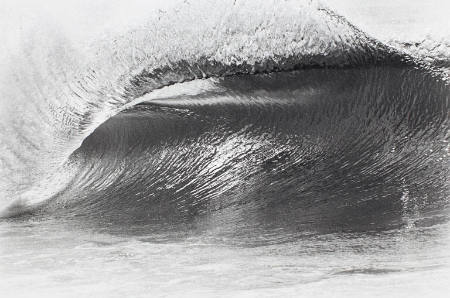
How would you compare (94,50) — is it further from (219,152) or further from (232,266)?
(232,266)

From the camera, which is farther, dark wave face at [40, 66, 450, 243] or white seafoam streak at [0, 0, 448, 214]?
white seafoam streak at [0, 0, 448, 214]

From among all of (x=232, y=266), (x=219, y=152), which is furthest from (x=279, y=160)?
(x=232, y=266)

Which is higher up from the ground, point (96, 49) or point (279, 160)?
point (96, 49)

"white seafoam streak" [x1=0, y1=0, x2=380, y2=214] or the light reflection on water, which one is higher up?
"white seafoam streak" [x1=0, y1=0, x2=380, y2=214]

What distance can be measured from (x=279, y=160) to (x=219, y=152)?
0.81 feet

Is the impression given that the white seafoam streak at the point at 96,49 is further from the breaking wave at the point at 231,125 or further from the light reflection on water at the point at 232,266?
the light reflection on water at the point at 232,266

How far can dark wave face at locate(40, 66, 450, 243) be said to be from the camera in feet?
7.15

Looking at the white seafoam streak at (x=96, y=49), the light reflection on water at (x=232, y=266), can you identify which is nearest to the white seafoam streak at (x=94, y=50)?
the white seafoam streak at (x=96, y=49)

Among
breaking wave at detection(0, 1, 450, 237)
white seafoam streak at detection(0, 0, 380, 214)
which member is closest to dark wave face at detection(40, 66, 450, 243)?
breaking wave at detection(0, 1, 450, 237)

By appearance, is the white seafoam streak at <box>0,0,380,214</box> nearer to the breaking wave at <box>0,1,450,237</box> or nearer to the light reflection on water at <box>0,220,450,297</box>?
the breaking wave at <box>0,1,450,237</box>

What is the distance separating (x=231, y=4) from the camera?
8.02 feet

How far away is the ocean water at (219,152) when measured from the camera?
5.98ft

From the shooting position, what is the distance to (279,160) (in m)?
2.51

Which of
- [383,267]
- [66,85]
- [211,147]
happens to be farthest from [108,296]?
[66,85]
